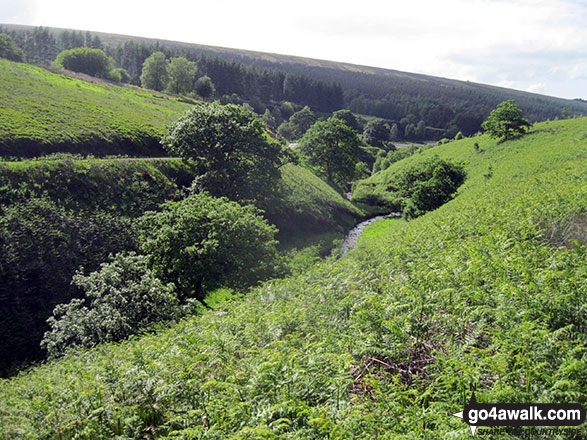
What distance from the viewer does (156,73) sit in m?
95.3

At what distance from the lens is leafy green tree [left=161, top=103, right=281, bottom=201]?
3581cm

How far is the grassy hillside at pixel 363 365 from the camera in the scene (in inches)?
202

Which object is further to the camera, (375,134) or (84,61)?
(375,134)

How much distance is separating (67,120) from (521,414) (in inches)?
1842

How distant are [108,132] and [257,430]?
142 feet

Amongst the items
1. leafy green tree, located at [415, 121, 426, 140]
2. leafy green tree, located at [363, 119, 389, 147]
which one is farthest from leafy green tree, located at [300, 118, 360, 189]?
leafy green tree, located at [415, 121, 426, 140]

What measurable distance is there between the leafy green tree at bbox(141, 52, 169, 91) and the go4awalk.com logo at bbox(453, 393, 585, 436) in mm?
105942

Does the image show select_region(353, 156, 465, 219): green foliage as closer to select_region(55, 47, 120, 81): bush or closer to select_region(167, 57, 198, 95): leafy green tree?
select_region(167, 57, 198, 95): leafy green tree

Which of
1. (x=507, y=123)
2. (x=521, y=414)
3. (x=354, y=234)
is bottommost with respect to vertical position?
(x=354, y=234)

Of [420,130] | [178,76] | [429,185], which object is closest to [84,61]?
[178,76]

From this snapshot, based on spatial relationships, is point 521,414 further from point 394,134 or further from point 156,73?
point 394,134

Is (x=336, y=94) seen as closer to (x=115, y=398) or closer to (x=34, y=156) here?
(x=34, y=156)

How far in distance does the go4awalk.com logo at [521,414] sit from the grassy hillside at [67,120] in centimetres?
3846

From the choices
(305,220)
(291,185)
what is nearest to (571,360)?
(305,220)
